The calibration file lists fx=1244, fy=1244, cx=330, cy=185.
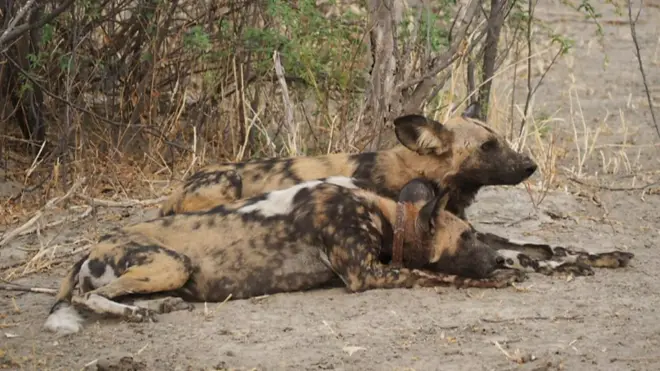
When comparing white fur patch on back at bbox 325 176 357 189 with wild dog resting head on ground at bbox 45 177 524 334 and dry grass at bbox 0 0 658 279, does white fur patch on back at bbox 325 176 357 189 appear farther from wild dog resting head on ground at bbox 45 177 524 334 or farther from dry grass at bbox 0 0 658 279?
dry grass at bbox 0 0 658 279

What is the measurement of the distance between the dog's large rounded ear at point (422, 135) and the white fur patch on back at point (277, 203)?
0.54 m

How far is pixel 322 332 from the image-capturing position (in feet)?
14.2

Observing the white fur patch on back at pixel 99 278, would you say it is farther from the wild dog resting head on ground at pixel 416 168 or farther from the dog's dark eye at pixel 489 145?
the dog's dark eye at pixel 489 145

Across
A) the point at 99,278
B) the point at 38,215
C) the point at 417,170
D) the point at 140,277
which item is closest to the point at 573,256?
the point at 417,170

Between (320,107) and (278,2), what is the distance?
71 cm

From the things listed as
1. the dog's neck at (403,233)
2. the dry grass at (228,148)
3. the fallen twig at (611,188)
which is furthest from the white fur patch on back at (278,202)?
the fallen twig at (611,188)

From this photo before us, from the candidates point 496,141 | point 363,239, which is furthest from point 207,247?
point 496,141

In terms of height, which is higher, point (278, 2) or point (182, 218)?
point (278, 2)

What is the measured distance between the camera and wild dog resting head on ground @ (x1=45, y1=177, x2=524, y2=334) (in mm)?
4926

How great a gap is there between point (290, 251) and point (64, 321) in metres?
0.98

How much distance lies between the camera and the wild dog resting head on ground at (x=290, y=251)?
493 cm

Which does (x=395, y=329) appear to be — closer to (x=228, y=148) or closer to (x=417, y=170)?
(x=417, y=170)

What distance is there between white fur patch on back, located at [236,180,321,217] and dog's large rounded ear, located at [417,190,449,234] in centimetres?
51

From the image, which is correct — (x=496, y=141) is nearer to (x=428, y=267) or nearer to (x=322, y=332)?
(x=428, y=267)
